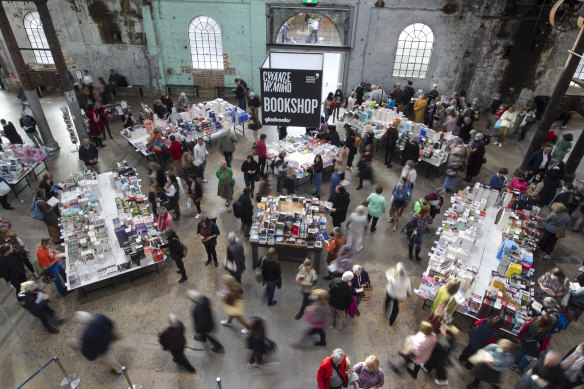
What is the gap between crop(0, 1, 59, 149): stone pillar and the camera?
11.6 metres

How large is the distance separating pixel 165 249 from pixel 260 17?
12395 millimetres

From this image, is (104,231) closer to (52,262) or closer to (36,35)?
(52,262)

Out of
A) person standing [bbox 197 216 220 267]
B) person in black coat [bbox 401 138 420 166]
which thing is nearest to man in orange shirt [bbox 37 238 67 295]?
person standing [bbox 197 216 220 267]

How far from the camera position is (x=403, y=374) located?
6.75 metres

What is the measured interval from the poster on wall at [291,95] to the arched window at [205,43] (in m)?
10.2

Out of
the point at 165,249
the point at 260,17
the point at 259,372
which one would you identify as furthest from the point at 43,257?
the point at 260,17

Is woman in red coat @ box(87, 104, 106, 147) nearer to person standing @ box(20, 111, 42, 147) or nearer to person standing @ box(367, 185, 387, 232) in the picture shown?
person standing @ box(20, 111, 42, 147)

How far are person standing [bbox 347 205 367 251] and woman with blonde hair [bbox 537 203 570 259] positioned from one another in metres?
4.43

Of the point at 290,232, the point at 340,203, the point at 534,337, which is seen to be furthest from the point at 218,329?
the point at 534,337

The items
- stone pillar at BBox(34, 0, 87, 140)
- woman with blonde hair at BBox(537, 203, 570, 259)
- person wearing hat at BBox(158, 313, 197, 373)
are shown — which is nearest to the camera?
person wearing hat at BBox(158, 313, 197, 373)

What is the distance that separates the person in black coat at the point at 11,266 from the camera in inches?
281

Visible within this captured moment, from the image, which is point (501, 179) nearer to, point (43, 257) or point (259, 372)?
point (259, 372)

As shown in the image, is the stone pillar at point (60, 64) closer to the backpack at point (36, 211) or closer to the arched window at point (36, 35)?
the backpack at point (36, 211)

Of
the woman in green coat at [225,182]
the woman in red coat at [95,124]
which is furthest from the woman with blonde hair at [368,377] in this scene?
the woman in red coat at [95,124]
